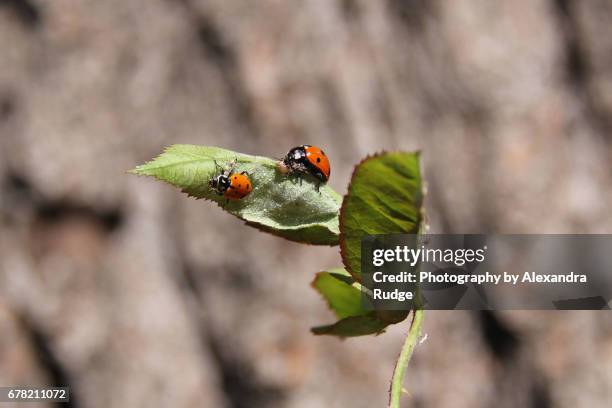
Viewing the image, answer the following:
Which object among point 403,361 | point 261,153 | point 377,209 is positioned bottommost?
point 403,361

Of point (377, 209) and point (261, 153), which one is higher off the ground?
point (261, 153)

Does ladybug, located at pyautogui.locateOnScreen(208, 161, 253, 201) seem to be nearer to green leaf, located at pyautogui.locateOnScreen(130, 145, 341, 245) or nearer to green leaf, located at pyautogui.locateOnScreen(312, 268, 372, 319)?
green leaf, located at pyautogui.locateOnScreen(130, 145, 341, 245)

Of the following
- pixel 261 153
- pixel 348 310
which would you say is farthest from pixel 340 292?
pixel 261 153

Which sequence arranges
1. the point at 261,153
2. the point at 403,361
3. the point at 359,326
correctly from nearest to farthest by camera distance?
the point at 403,361 → the point at 359,326 → the point at 261,153

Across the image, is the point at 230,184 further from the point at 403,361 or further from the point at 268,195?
the point at 403,361

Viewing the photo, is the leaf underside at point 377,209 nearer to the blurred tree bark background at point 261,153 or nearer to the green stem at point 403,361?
the green stem at point 403,361

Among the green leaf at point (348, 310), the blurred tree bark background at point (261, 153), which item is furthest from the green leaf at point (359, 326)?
the blurred tree bark background at point (261, 153)

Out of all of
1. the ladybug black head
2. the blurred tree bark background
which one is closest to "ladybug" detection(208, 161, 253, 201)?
the ladybug black head
